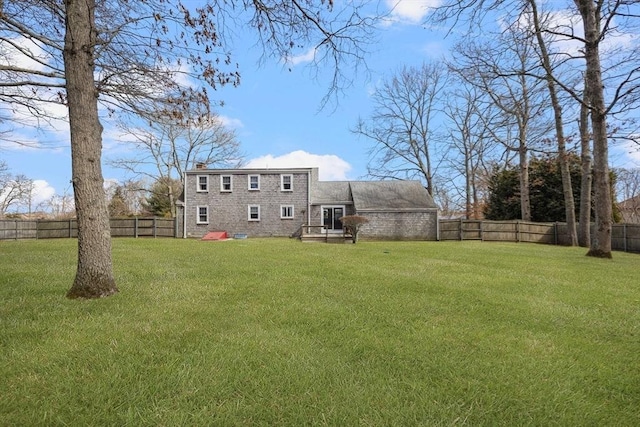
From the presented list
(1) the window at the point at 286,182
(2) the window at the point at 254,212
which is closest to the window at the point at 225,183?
(2) the window at the point at 254,212

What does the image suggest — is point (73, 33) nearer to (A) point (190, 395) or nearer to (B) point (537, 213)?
(A) point (190, 395)

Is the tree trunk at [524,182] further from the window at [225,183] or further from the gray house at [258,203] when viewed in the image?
the window at [225,183]

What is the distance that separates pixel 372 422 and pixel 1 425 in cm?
216

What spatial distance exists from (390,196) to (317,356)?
2260 cm

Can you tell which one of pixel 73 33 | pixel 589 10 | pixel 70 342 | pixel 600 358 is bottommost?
pixel 600 358

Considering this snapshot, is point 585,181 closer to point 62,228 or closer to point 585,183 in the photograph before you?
point 585,183

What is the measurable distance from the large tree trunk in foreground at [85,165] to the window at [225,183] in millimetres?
20198

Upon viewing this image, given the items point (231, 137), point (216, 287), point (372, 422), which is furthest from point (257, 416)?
point (231, 137)

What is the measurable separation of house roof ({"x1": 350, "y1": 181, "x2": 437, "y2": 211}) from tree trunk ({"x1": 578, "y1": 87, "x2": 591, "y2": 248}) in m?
8.04

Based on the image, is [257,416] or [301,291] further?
[301,291]

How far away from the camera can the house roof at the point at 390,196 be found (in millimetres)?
23375

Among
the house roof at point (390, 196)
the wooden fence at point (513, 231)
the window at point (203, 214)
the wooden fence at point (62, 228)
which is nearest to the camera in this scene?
the wooden fence at point (513, 231)

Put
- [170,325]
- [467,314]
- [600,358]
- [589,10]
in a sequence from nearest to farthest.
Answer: [600,358] < [170,325] < [467,314] < [589,10]

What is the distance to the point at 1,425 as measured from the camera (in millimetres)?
2020
